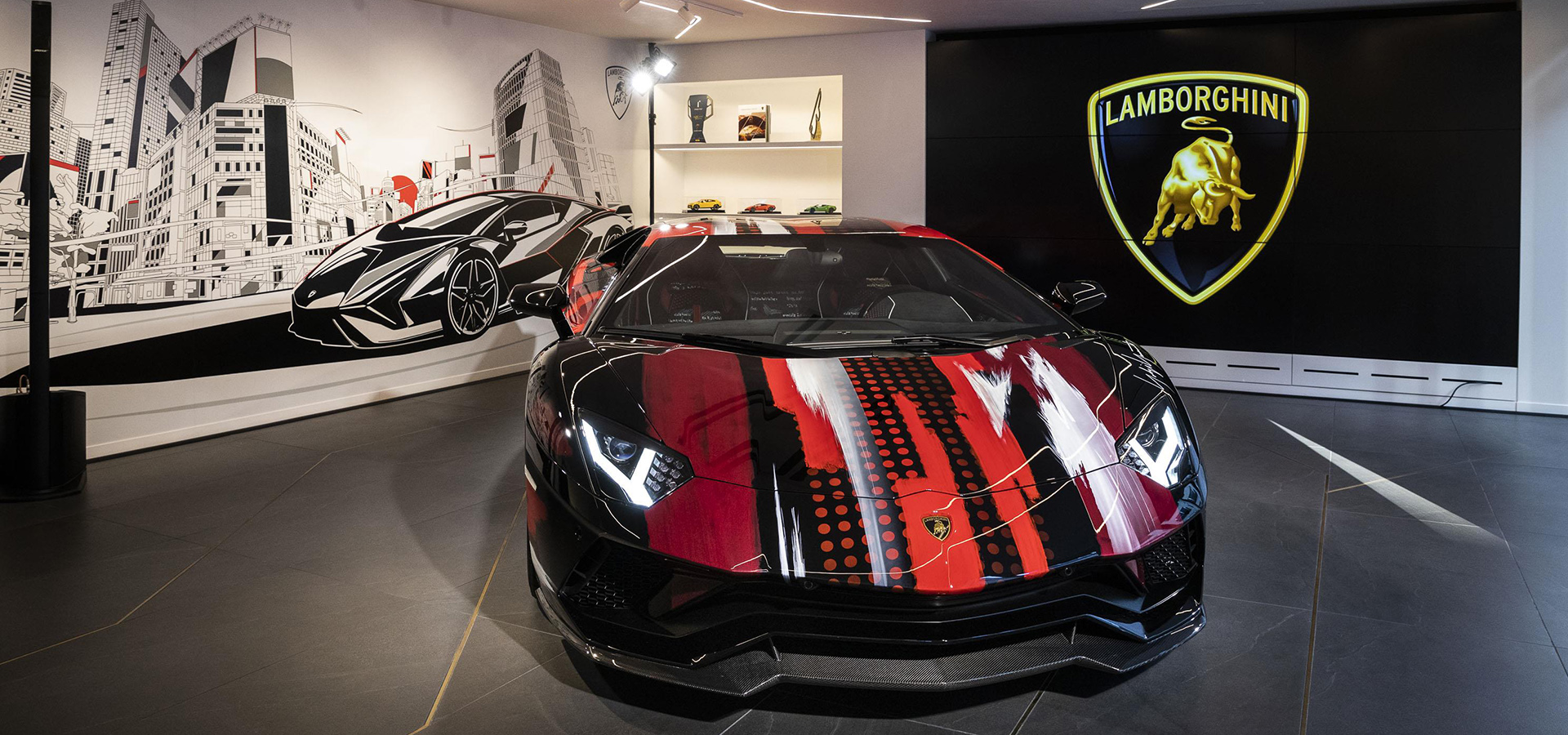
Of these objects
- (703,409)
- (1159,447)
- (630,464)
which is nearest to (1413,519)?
(1159,447)

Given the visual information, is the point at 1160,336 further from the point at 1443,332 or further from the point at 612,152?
the point at 612,152

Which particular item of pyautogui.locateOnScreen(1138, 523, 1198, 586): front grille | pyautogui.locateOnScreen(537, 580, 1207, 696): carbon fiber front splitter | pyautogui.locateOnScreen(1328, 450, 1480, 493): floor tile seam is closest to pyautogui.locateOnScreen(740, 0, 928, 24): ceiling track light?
pyautogui.locateOnScreen(1328, 450, 1480, 493): floor tile seam

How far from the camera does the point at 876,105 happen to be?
20.5 ft

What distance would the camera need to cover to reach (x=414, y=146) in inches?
211

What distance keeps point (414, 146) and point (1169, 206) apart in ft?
15.4

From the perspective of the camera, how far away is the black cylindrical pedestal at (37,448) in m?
3.22

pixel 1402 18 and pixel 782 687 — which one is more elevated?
pixel 1402 18

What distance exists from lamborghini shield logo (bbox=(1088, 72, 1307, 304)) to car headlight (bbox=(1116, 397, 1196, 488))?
13.8 feet

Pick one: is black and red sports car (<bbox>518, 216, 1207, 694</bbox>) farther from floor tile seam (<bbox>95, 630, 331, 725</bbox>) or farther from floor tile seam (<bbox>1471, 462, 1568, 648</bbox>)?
floor tile seam (<bbox>1471, 462, 1568, 648</bbox>)

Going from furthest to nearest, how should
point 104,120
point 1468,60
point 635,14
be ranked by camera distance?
point 635,14 → point 1468,60 → point 104,120

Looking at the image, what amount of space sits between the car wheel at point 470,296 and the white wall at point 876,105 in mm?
2514

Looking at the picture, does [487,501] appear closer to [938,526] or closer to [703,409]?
[703,409]

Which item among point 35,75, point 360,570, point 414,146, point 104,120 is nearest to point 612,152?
point 414,146

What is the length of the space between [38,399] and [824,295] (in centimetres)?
298
